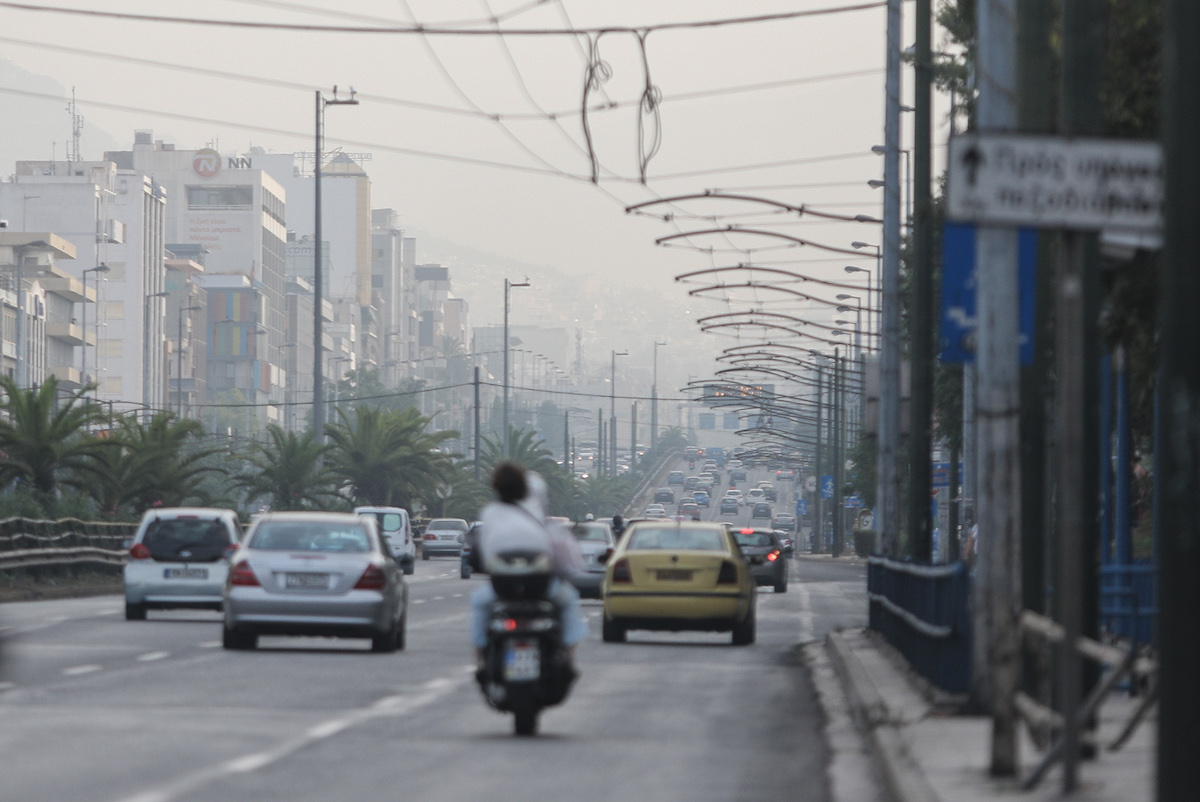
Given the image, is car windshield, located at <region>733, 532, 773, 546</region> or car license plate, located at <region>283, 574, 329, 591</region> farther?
car windshield, located at <region>733, 532, 773, 546</region>

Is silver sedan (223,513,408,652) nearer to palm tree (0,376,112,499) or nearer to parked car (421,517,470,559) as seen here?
palm tree (0,376,112,499)

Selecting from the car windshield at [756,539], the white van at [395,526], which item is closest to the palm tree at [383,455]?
the white van at [395,526]

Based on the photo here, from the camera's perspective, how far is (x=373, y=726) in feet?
45.9

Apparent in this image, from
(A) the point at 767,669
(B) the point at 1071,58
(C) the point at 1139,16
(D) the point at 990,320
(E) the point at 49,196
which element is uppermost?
(E) the point at 49,196

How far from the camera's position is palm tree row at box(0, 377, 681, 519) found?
44.3 m

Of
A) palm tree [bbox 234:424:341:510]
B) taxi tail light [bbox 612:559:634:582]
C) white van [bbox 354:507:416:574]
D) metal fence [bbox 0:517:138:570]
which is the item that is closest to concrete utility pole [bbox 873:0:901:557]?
taxi tail light [bbox 612:559:634:582]

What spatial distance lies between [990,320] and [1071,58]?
5.95 ft

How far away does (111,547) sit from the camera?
44.9 meters

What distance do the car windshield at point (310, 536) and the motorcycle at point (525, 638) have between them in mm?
9226

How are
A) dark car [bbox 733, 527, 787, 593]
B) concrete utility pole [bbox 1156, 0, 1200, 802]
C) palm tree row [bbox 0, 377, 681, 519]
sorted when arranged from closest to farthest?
concrete utility pole [bbox 1156, 0, 1200, 802]
palm tree row [bbox 0, 377, 681, 519]
dark car [bbox 733, 527, 787, 593]

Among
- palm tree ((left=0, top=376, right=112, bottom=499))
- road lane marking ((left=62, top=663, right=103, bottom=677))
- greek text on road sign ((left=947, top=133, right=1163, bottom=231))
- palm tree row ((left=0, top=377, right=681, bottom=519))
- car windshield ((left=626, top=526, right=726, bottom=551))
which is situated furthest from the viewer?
palm tree row ((left=0, top=377, right=681, bottom=519))

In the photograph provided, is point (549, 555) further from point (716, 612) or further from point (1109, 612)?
point (716, 612)

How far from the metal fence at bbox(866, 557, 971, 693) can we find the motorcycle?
106 inches

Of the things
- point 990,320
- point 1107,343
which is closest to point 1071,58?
point 990,320
